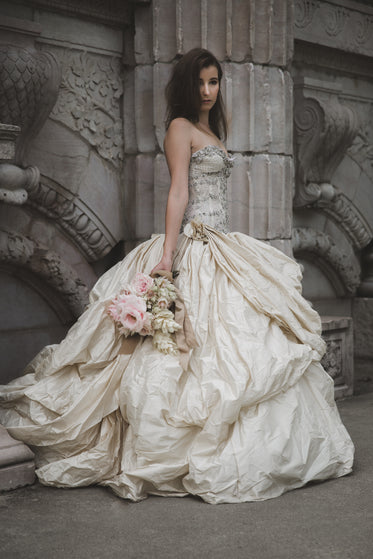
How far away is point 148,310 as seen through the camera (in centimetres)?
335

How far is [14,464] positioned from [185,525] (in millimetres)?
849

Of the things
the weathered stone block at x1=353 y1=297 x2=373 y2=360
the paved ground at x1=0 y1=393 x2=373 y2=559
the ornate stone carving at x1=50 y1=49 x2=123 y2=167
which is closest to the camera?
the paved ground at x1=0 y1=393 x2=373 y2=559

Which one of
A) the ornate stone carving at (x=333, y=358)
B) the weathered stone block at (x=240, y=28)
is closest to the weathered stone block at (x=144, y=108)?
the weathered stone block at (x=240, y=28)

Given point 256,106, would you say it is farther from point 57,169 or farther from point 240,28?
point 57,169

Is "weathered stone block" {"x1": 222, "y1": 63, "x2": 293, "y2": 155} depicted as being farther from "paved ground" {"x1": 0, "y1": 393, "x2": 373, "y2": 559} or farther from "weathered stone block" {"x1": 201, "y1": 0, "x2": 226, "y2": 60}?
"paved ground" {"x1": 0, "y1": 393, "x2": 373, "y2": 559}

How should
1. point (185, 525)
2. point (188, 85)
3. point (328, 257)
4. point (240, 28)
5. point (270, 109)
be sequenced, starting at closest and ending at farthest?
1. point (185, 525)
2. point (188, 85)
3. point (240, 28)
4. point (270, 109)
5. point (328, 257)

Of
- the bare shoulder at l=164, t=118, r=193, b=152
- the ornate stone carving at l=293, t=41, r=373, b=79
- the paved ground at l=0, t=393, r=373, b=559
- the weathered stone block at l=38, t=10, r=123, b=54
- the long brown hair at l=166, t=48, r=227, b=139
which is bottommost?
the paved ground at l=0, t=393, r=373, b=559

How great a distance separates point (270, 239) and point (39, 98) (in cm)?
172

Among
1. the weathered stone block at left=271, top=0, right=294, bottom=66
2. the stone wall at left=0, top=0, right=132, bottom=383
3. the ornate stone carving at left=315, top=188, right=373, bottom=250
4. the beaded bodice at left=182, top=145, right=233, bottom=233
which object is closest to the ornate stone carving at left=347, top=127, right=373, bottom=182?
the ornate stone carving at left=315, top=188, right=373, bottom=250

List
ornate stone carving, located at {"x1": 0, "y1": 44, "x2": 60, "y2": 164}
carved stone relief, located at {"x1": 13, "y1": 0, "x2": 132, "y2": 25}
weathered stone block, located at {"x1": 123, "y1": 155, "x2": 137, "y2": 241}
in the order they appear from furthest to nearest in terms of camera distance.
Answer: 1. weathered stone block, located at {"x1": 123, "y1": 155, "x2": 137, "y2": 241}
2. carved stone relief, located at {"x1": 13, "y1": 0, "x2": 132, "y2": 25}
3. ornate stone carving, located at {"x1": 0, "y1": 44, "x2": 60, "y2": 164}

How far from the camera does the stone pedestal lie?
3.17 metres

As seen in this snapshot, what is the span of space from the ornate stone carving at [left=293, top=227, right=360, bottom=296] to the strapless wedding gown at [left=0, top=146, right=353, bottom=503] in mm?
2366

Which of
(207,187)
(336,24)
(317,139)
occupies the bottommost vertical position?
(207,187)

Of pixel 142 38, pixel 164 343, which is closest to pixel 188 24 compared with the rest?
pixel 142 38
